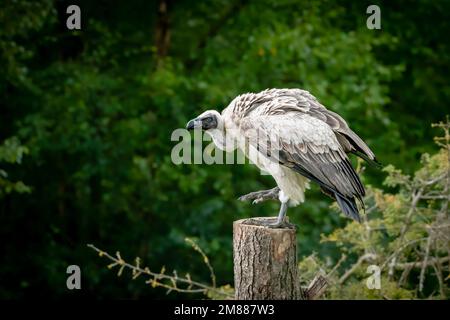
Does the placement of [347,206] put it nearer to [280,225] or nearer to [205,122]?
[280,225]

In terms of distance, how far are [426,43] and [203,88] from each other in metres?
3.78

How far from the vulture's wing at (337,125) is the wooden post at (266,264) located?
901mm

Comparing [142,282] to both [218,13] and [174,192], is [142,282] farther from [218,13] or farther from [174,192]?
[218,13]

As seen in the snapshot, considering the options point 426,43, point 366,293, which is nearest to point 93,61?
point 426,43

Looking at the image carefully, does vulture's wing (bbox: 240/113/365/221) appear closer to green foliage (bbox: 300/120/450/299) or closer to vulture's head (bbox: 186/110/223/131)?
vulture's head (bbox: 186/110/223/131)

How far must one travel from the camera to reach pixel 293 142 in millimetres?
5520

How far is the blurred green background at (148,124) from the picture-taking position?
1067cm

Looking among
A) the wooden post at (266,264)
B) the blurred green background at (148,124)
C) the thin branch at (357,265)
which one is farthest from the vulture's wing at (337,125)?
the blurred green background at (148,124)

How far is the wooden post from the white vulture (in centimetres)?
21

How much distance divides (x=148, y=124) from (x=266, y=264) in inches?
244

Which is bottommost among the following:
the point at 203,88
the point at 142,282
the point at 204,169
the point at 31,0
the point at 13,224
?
the point at 142,282

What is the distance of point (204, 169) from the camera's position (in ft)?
36.1

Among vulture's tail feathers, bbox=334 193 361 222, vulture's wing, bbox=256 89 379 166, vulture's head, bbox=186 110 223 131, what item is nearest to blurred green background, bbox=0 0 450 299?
vulture's wing, bbox=256 89 379 166

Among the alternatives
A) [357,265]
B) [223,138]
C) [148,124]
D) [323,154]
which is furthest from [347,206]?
[148,124]
